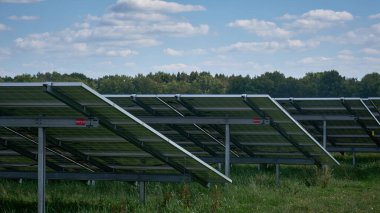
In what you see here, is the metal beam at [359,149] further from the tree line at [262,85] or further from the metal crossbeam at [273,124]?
the tree line at [262,85]

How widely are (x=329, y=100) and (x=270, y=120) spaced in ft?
24.5

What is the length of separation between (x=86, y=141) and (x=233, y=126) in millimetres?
7085

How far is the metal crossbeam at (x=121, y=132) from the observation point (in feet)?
36.9

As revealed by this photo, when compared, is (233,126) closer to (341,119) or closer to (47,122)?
(341,119)

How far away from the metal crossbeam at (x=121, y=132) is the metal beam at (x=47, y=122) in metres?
0.29

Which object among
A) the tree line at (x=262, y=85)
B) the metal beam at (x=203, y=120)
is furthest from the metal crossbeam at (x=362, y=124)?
the tree line at (x=262, y=85)

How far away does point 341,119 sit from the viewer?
2559 cm

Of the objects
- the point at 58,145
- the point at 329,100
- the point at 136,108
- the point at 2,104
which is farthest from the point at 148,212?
the point at 329,100

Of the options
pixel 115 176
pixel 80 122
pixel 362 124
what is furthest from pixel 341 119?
pixel 80 122

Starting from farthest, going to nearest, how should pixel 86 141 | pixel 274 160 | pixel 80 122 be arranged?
1. pixel 274 160
2. pixel 86 141
3. pixel 80 122

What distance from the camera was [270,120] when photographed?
18.4 metres

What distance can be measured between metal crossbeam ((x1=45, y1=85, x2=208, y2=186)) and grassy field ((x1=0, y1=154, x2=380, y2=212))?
19.8 inches

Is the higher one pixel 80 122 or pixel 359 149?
pixel 80 122

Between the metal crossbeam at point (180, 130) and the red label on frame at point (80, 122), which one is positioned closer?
the red label on frame at point (80, 122)
